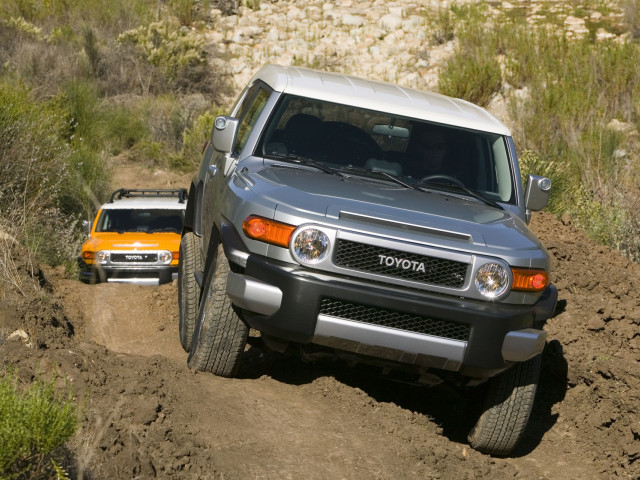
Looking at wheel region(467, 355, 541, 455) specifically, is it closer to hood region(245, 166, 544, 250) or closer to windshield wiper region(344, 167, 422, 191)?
hood region(245, 166, 544, 250)

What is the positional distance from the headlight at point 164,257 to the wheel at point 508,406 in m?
7.90

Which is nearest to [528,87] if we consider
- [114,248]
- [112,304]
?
[114,248]

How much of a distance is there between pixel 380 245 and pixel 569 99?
42.4ft

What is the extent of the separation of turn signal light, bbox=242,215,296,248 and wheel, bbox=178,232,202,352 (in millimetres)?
1912

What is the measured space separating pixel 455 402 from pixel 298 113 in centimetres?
251

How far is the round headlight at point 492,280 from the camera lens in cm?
515

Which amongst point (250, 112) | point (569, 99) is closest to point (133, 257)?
point (250, 112)

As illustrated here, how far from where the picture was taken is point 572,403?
707 cm

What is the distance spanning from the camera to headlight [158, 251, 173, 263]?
13.1 meters

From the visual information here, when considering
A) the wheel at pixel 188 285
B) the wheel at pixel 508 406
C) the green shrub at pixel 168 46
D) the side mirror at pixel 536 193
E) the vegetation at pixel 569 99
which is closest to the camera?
the wheel at pixel 508 406

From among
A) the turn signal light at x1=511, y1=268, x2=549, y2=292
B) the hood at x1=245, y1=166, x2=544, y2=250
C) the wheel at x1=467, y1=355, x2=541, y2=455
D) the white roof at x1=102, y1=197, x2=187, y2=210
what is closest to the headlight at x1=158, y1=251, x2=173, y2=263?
the white roof at x1=102, y1=197, x2=187, y2=210

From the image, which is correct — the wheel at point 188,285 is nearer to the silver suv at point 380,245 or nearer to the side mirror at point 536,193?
the silver suv at point 380,245

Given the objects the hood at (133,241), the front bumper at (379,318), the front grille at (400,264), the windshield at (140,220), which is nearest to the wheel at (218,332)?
the front bumper at (379,318)

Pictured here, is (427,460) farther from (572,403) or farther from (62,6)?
(62,6)
